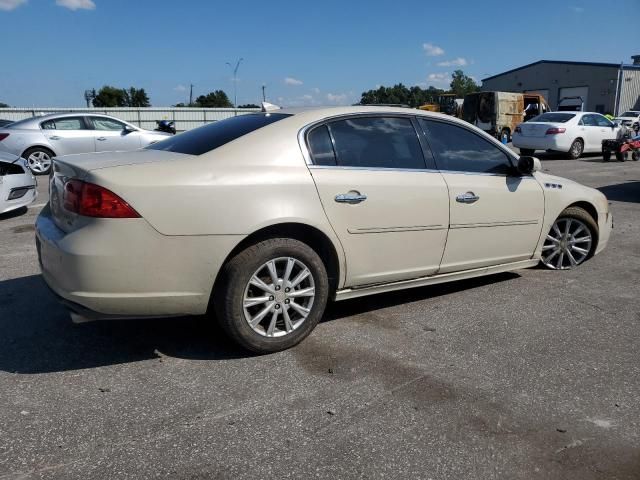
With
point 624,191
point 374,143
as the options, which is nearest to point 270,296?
point 374,143

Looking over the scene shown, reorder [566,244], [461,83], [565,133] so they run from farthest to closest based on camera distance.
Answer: [461,83] < [565,133] < [566,244]

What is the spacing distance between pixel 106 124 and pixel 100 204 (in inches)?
452

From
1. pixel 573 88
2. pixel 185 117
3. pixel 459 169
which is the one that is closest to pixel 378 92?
pixel 573 88

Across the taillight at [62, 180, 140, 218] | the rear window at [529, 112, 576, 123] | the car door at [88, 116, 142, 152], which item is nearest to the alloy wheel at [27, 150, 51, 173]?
the car door at [88, 116, 142, 152]

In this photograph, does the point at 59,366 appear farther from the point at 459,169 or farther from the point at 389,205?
the point at 459,169

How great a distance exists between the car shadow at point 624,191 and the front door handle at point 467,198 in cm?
692

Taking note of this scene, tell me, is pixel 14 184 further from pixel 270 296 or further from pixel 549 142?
pixel 549 142

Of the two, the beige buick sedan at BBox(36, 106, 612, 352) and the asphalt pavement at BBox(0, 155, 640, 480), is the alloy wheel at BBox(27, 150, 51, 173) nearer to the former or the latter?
the asphalt pavement at BBox(0, 155, 640, 480)

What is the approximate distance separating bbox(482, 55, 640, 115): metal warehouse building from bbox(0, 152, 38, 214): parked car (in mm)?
52978

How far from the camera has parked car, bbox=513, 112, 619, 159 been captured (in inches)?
682

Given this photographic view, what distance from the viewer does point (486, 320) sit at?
4062 millimetres

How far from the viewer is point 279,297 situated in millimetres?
3398

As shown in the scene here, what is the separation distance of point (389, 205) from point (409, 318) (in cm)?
92

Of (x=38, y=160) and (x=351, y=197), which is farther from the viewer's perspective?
(x=38, y=160)
